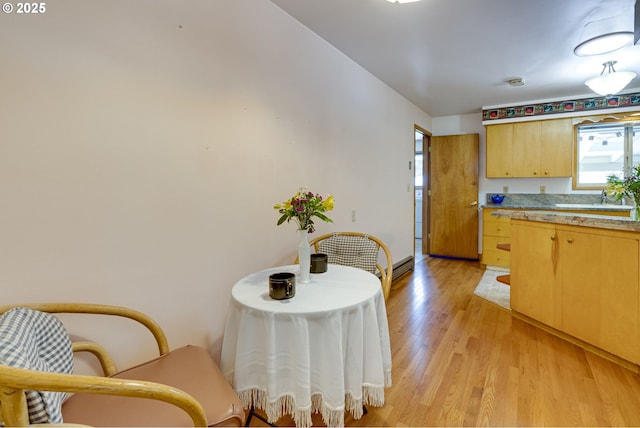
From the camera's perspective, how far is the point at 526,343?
246cm

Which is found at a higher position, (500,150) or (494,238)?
(500,150)

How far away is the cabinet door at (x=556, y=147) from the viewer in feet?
14.6

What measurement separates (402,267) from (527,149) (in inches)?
101

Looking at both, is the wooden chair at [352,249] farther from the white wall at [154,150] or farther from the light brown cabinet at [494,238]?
the light brown cabinet at [494,238]

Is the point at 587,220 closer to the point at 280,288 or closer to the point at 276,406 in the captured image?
the point at 280,288

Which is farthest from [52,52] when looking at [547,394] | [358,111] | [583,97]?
[583,97]

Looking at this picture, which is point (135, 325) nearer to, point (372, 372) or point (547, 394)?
point (372, 372)

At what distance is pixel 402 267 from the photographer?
14.1 ft

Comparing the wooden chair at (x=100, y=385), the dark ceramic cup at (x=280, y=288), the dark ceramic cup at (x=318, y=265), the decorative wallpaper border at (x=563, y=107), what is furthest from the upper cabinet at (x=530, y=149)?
the wooden chair at (x=100, y=385)

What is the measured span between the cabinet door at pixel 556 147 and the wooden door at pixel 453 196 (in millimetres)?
905

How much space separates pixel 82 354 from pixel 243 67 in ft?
5.63

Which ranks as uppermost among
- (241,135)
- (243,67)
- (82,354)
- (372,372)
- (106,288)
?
(243,67)

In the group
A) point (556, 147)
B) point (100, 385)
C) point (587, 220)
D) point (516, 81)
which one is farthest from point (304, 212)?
point (556, 147)

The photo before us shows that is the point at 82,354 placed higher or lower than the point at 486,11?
lower
